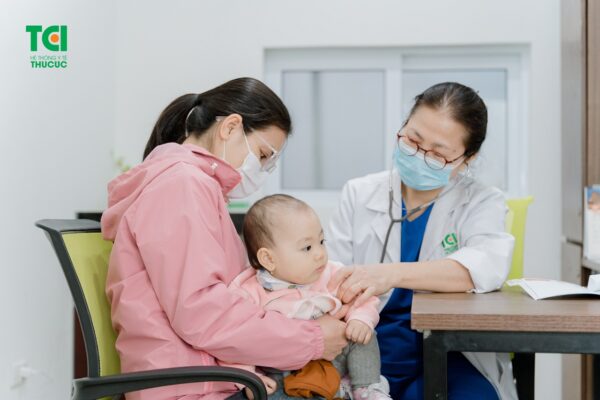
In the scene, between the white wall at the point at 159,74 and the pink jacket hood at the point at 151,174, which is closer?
the pink jacket hood at the point at 151,174

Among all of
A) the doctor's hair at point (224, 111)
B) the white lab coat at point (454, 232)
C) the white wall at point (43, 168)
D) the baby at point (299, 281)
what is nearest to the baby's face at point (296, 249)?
the baby at point (299, 281)

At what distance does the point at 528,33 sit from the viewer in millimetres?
3559

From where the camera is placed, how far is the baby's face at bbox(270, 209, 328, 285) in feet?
4.78

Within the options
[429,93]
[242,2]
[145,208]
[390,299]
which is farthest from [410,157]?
[242,2]

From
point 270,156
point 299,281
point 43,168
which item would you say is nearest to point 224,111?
point 270,156

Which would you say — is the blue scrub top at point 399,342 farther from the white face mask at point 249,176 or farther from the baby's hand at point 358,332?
the white face mask at point 249,176

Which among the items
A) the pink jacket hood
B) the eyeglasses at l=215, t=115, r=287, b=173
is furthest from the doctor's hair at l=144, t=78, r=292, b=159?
the pink jacket hood

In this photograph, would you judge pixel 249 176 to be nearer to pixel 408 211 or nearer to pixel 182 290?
pixel 182 290

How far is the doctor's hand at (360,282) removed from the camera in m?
1.52

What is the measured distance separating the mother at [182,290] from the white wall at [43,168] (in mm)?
1514

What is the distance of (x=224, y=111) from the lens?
5.07 ft

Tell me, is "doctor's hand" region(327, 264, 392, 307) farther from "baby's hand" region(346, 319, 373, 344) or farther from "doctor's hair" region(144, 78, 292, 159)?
"doctor's hair" region(144, 78, 292, 159)

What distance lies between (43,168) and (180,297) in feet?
6.39

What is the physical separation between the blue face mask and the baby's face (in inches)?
18.9
